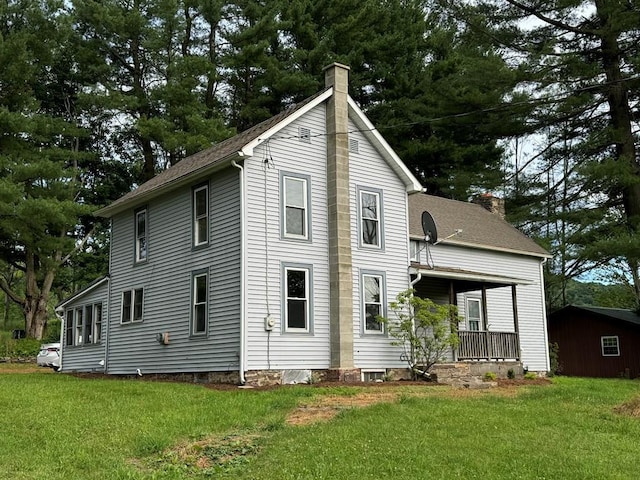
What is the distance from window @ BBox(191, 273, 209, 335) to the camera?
17.3 meters

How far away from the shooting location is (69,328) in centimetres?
2402

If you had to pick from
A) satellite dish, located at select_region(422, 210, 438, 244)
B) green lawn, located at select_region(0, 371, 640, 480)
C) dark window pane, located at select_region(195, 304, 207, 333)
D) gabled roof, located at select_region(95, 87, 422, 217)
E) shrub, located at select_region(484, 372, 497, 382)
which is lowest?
green lawn, located at select_region(0, 371, 640, 480)

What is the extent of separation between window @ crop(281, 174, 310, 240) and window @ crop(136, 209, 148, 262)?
16.2 feet

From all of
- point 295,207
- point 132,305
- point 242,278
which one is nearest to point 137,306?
point 132,305

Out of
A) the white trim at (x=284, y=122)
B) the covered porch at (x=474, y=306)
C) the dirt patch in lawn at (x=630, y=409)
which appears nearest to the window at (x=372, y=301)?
the covered porch at (x=474, y=306)

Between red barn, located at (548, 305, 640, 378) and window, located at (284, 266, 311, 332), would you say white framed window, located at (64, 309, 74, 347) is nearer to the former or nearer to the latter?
window, located at (284, 266, 311, 332)

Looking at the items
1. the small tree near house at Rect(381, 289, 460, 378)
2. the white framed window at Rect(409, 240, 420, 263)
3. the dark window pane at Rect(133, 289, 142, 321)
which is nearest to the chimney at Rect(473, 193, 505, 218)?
the white framed window at Rect(409, 240, 420, 263)

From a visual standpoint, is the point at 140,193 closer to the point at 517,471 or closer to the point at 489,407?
the point at 489,407

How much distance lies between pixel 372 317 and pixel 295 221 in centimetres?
327

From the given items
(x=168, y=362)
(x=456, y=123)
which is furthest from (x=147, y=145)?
(x=168, y=362)

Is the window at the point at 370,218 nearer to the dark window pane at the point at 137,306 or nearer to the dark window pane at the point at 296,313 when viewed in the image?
the dark window pane at the point at 296,313

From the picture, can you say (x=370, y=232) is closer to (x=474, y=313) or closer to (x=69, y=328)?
(x=474, y=313)

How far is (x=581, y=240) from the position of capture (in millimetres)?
Result: 27062

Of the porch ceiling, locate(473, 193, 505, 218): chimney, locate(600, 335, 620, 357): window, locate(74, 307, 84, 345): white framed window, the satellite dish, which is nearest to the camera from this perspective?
the porch ceiling
